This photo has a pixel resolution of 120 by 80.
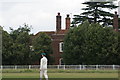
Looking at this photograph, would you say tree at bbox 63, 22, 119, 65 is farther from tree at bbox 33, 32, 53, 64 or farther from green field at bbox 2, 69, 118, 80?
green field at bbox 2, 69, 118, 80

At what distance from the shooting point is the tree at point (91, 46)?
46031 mm

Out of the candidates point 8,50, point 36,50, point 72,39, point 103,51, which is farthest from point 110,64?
point 8,50

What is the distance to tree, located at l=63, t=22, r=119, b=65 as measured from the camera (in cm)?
4603

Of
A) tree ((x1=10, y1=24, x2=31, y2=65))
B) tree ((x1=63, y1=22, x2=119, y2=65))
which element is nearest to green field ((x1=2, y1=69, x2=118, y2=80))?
tree ((x1=63, y1=22, x2=119, y2=65))

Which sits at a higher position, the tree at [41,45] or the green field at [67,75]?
the tree at [41,45]

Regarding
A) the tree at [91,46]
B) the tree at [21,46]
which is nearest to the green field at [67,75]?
the tree at [91,46]

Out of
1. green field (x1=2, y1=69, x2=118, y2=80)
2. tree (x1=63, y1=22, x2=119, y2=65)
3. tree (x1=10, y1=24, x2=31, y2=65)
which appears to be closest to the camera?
green field (x1=2, y1=69, x2=118, y2=80)

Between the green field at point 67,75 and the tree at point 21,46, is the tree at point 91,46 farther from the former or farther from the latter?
the green field at point 67,75

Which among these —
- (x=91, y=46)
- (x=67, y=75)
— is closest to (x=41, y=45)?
(x=91, y=46)

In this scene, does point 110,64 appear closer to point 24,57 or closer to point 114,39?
point 114,39

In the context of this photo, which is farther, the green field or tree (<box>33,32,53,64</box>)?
tree (<box>33,32,53,64</box>)

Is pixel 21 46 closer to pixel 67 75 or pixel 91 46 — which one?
pixel 91 46

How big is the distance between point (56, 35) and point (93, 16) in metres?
8.08

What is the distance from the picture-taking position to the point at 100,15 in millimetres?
60750
